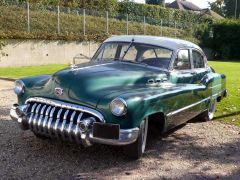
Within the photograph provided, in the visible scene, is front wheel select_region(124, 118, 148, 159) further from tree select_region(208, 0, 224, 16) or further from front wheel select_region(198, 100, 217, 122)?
tree select_region(208, 0, 224, 16)

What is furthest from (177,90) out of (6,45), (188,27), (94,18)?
(188,27)

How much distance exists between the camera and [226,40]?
40906 millimetres

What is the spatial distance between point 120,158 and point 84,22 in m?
22.6

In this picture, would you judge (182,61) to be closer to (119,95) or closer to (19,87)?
(119,95)

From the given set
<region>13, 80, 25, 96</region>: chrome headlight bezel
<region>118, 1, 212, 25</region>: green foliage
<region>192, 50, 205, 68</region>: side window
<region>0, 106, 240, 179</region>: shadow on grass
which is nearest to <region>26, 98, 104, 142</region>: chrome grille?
<region>0, 106, 240, 179</region>: shadow on grass

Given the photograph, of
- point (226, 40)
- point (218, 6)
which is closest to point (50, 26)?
point (226, 40)

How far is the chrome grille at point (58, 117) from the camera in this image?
5188 mm

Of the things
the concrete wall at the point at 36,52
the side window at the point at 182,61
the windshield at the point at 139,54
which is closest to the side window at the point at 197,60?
the side window at the point at 182,61

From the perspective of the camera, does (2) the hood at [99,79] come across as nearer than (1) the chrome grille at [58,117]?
No

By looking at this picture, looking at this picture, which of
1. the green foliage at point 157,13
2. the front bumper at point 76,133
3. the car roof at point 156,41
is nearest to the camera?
the front bumper at point 76,133

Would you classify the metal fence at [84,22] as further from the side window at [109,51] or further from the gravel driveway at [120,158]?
the gravel driveway at [120,158]

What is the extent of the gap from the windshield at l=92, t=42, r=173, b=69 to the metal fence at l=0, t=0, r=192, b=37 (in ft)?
55.5

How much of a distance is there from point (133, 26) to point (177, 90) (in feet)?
88.0

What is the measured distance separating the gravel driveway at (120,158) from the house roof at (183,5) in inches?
2983
